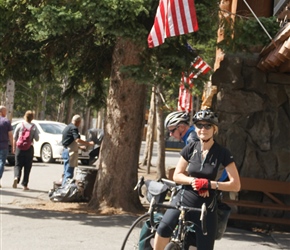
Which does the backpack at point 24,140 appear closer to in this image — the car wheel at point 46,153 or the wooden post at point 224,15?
the wooden post at point 224,15

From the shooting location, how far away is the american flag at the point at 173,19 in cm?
1023

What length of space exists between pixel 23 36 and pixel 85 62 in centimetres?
197

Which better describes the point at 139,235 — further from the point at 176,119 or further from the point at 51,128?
the point at 51,128

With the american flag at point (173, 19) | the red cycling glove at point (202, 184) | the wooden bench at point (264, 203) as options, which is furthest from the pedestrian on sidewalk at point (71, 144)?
the red cycling glove at point (202, 184)

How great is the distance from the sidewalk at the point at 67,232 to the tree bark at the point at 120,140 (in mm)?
701

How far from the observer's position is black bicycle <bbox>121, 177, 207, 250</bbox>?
6113 millimetres

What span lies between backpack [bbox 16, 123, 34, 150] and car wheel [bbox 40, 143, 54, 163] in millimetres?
11305

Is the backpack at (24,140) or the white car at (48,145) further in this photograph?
the white car at (48,145)

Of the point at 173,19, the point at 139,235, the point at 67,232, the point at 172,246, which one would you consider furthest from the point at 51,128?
the point at 172,246

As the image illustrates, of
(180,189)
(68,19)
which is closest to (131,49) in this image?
(68,19)

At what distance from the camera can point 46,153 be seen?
28.2m

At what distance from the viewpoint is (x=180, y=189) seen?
20.8 ft

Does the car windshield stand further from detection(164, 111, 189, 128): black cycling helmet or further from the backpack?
detection(164, 111, 189, 128): black cycling helmet

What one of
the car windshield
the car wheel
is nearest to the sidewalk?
the car wheel
